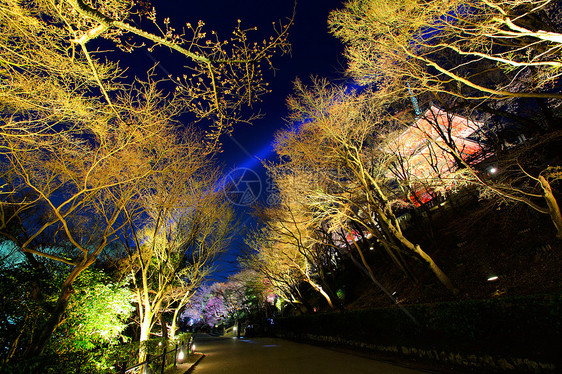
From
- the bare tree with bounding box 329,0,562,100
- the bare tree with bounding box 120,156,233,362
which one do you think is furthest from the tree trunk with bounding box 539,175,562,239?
the bare tree with bounding box 120,156,233,362

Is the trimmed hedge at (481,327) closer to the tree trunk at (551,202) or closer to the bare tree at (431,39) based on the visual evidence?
the tree trunk at (551,202)

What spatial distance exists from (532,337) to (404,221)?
56.6ft

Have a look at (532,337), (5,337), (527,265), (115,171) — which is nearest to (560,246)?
(527,265)

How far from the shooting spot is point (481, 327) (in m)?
5.83

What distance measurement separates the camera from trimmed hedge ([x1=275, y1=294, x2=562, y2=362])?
183 inches

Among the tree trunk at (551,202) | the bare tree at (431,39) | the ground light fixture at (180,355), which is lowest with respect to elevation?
the ground light fixture at (180,355)

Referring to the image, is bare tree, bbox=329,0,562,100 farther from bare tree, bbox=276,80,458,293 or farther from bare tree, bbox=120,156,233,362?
bare tree, bbox=120,156,233,362

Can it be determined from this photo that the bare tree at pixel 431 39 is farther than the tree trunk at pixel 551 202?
No

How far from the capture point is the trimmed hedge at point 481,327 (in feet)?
15.2

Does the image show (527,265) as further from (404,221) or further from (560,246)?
(404,221)

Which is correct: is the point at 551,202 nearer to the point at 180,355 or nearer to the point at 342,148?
the point at 342,148

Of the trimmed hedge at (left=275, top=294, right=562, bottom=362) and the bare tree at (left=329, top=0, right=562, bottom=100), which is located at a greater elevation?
the bare tree at (left=329, top=0, right=562, bottom=100)

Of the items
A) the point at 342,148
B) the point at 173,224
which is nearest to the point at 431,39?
the point at 342,148

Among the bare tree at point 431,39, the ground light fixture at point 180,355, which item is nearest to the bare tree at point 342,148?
the bare tree at point 431,39
